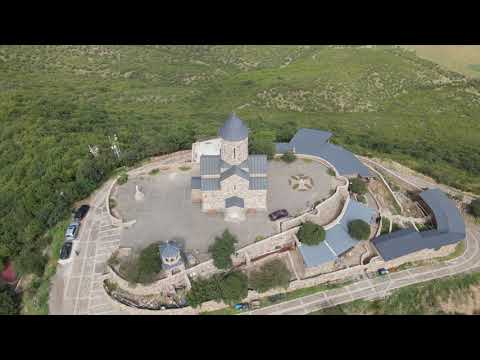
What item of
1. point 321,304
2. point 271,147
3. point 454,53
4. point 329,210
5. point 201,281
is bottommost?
point 321,304

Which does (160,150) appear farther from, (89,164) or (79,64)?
(79,64)

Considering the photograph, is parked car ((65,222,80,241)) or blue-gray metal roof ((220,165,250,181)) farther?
parked car ((65,222,80,241))

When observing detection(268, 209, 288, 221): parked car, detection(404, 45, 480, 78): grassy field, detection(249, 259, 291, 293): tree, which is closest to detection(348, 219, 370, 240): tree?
detection(268, 209, 288, 221): parked car

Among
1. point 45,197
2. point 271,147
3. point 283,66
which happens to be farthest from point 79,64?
point 271,147

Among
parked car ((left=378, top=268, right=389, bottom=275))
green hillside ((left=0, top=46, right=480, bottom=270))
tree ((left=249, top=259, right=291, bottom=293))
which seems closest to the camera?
tree ((left=249, top=259, right=291, bottom=293))

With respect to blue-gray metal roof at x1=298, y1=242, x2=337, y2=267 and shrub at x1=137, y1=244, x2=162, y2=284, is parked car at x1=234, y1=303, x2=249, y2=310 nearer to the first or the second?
blue-gray metal roof at x1=298, y1=242, x2=337, y2=267

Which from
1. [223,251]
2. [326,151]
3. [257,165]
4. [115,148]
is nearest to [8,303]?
[223,251]

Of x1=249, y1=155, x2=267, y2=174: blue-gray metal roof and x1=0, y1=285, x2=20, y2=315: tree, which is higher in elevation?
x1=249, y1=155, x2=267, y2=174: blue-gray metal roof
